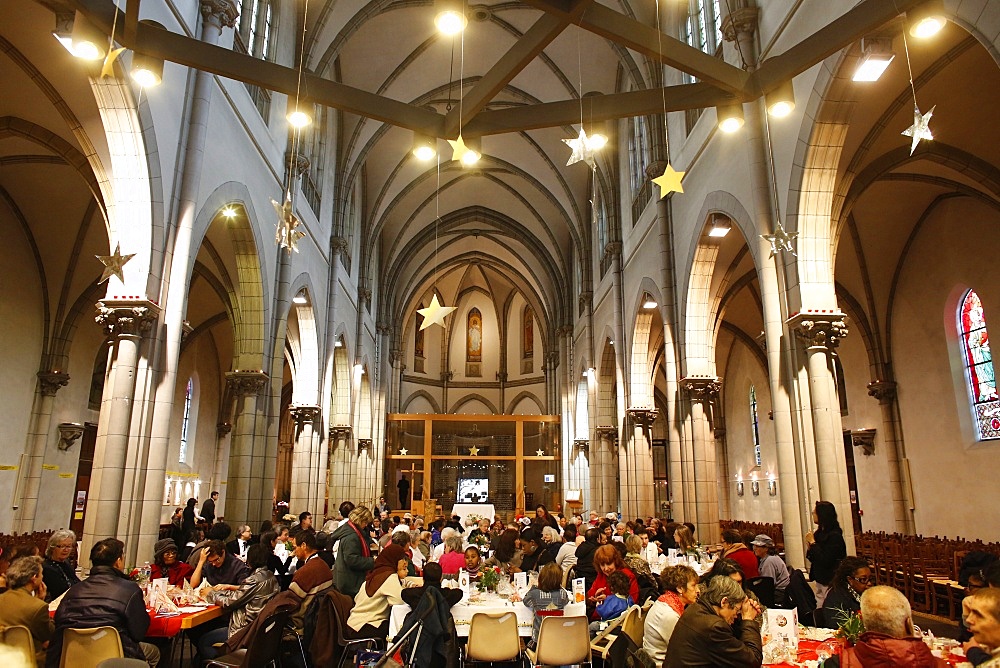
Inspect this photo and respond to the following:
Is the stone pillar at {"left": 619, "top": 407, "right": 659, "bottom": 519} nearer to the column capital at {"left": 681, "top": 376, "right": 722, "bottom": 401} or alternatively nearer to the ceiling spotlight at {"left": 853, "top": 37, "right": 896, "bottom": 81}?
the column capital at {"left": 681, "top": 376, "right": 722, "bottom": 401}

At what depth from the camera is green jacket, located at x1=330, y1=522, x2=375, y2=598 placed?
7.25m

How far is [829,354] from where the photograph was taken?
28.8 feet

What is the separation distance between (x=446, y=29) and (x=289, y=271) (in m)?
7.82

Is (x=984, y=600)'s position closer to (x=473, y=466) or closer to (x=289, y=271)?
(x=289, y=271)

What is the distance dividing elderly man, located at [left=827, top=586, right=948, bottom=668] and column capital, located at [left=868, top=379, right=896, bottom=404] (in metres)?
14.6

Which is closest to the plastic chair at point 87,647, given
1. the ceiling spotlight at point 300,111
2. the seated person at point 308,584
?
the seated person at point 308,584

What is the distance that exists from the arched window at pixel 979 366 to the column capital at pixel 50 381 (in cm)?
1961

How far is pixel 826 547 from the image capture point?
6871 mm

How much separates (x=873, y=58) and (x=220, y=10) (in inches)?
354

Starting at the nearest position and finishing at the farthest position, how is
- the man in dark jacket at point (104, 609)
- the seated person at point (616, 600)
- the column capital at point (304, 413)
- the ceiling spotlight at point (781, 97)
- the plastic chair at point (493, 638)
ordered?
1. the man in dark jacket at point (104, 609)
2. the plastic chair at point (493, 638)
3. the seated person at point (616, 600)
4. the ceiling spotlight at point (781, 97)
5. the column capital at point (304, 413)

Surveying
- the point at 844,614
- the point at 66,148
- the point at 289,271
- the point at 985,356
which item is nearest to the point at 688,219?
the point at 985,356

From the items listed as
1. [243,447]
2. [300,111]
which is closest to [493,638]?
[300,111]

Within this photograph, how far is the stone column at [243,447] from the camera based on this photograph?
41.9 feet

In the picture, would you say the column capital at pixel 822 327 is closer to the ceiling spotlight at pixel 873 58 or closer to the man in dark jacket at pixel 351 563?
the ceiling spotlight at pixel 873 58
